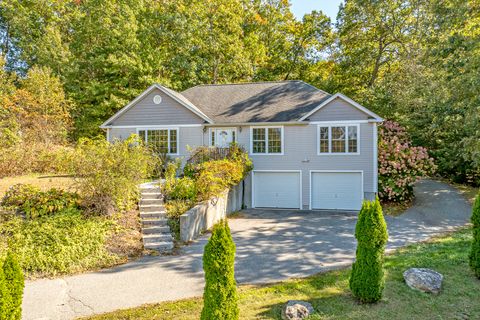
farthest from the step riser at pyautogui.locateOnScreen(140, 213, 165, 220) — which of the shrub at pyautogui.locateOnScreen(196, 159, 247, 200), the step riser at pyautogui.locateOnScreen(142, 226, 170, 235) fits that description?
the shrub at pyautogui.locateOnScreen(196, 159, 247, 200)

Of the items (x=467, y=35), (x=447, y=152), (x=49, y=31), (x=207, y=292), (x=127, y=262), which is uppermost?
(x=49, y=31)

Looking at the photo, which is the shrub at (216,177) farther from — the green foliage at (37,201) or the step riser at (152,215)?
the green foliage at (37,201)

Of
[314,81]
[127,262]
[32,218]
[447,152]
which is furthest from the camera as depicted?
[314,81]

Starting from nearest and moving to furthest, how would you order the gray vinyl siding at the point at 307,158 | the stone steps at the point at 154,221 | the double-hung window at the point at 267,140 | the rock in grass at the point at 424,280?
1. the rock in grass at the point at 424,280
2. the stone steps at the point at 154,221
3. the gray vinyl siding at the point at 307,158
4. the double-hung window at the point at 267,140

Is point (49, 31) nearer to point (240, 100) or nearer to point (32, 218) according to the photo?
point (240, 100)

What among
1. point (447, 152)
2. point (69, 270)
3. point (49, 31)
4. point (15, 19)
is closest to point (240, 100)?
point (447, 152)

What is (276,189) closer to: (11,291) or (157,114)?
(157,114)

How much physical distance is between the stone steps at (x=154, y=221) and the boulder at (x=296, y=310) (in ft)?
14.8

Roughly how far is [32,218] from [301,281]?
7.28 m

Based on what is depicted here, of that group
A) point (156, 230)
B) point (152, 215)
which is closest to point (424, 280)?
point (156, 230)

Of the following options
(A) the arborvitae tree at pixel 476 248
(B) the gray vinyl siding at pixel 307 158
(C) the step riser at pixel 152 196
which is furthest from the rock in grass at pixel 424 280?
(B) the gray vinyl siding at pixel 307 158

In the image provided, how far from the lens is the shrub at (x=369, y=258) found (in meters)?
5.46

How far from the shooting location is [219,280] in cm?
439

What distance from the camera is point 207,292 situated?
4.36 meters
